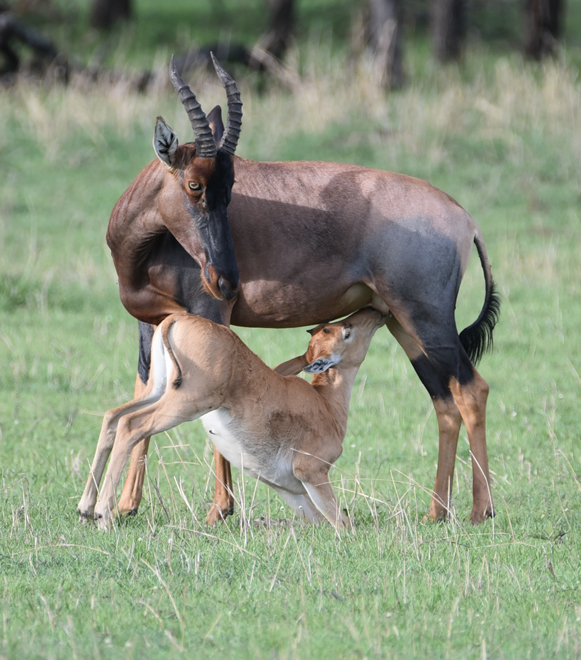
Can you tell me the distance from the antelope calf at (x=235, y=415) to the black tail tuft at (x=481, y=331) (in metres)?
1.01

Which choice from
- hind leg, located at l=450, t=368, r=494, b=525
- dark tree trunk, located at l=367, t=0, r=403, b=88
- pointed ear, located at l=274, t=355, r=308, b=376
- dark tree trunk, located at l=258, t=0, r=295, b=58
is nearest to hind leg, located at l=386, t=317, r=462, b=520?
hind leg, located at l=450, t=368, r=494, b=525

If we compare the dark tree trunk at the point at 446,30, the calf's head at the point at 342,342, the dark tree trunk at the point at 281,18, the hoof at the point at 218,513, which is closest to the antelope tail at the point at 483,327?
the calf's head at the point at 342,342

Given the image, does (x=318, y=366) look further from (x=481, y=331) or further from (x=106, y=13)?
(x=106, y=13)

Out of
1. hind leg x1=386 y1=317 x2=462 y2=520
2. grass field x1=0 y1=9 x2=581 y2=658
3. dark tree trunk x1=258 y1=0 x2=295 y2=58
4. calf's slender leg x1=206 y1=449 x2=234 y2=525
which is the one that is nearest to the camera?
grass field x1=0 y1=9 x2=581 y2=658

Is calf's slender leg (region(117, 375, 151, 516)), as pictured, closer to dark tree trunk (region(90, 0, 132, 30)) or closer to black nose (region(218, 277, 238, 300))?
black nose (region(218, 277, 238, 300))

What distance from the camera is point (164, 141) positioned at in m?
5.73

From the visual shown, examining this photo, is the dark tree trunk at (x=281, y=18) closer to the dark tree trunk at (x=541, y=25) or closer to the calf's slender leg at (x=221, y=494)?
the dark tree trunk at (x=541, y=25)

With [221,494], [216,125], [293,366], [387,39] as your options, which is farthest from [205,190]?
[387,39]

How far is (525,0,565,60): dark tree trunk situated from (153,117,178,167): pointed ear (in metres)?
20.4

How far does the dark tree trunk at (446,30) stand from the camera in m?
25.0

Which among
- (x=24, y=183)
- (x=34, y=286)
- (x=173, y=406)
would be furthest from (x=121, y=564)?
(x=24, y=183)

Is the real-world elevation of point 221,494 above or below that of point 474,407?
below

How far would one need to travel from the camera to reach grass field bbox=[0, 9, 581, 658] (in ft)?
13.5

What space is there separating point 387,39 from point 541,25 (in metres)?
7.11
